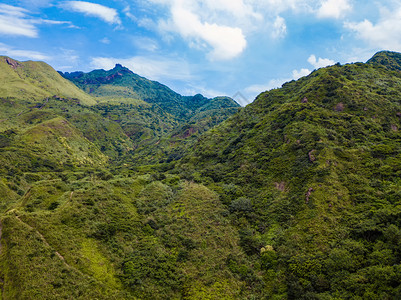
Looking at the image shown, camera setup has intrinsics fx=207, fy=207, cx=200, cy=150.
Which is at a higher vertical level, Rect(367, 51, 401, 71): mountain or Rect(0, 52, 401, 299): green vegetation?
Rect(367, 51, 401, 71): mountain

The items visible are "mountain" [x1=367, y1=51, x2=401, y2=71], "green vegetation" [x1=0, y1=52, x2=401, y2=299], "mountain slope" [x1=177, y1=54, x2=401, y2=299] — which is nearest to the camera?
"green vegetation" [x1=0, y1=52, x2=401, y2=299]

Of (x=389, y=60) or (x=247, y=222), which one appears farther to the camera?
(x=389, y=60)

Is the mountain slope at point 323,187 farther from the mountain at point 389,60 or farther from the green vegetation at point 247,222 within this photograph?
the mountain at point 389,60

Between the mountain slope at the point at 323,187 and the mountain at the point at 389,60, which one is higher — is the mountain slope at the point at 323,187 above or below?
below

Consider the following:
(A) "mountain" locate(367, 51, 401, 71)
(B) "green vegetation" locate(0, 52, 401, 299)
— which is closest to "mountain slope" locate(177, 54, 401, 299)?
(B) "green vegetation" locate(0, 52, 401, 299)

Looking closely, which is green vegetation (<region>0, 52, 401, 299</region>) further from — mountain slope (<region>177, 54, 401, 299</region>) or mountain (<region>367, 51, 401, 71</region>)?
mountain (<region>367, 51, 401, 71</region>)

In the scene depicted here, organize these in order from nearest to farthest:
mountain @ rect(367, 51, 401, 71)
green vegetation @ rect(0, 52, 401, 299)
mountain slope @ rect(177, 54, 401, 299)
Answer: green vegetation @ rect(0, 52, 401, 299)
mountain slope @ rect(177, 54, 401, 299)
mountain @ rect(367, 51, 401, 71)

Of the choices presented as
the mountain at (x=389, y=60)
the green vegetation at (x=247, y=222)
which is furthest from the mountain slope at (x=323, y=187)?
the mountain at (x=389, y=60)

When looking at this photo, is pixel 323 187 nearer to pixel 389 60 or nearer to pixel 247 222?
pixel 247 222

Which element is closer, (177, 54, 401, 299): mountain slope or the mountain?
(177, 54, 401, 299): mountain slope

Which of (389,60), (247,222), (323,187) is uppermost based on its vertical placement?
(389,60)

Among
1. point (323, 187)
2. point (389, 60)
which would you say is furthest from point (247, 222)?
point (389, 60)
